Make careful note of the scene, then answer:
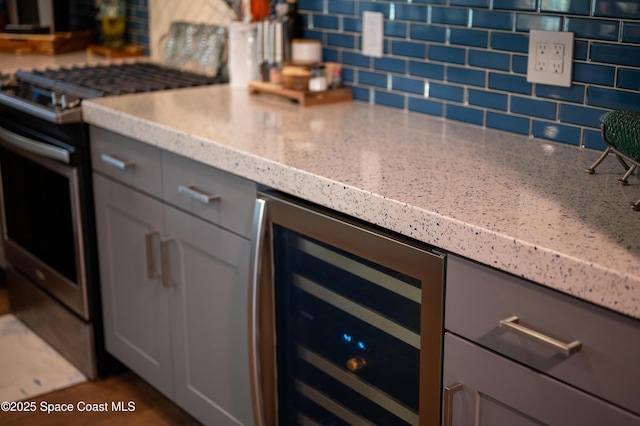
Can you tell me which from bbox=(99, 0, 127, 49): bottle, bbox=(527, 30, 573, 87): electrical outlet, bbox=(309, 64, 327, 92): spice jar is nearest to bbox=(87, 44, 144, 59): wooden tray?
bbox=(99, 0, 127, 49): bottle

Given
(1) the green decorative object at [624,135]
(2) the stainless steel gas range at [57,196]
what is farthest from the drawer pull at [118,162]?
(1) the green decorative object at [624,135]

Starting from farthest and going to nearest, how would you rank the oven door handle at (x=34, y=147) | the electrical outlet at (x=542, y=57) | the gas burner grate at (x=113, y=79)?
the gas burner grate at (x=113, y=79) → the oven door handle at (x=34, y=147) → the electrical outlet at (x=542, y=57)

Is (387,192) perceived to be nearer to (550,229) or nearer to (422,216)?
(422,216)

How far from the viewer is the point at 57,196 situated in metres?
2.74

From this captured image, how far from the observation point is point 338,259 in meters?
1.78

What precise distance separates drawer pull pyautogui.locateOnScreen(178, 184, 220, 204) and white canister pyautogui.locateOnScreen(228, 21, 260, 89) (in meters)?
0.69

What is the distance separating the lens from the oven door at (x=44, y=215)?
8.77ft

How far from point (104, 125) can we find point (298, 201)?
34.0 inches

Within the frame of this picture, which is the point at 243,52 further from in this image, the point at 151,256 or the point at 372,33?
the point at 151,256

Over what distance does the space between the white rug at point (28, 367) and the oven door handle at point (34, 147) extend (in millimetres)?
724

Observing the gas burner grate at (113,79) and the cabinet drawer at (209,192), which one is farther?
the gas burner grate at (113,79)

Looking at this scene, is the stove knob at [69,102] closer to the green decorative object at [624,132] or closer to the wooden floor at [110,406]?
the wooden floor at [110,406]

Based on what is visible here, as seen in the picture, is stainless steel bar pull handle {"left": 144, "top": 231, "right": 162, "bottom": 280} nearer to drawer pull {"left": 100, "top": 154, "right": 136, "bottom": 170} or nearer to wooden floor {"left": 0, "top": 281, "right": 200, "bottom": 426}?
drawer pull {"left": 100, "top": 154, "right": 136, "bottom": 170}

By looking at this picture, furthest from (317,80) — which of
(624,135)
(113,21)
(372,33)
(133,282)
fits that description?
(113,21)
